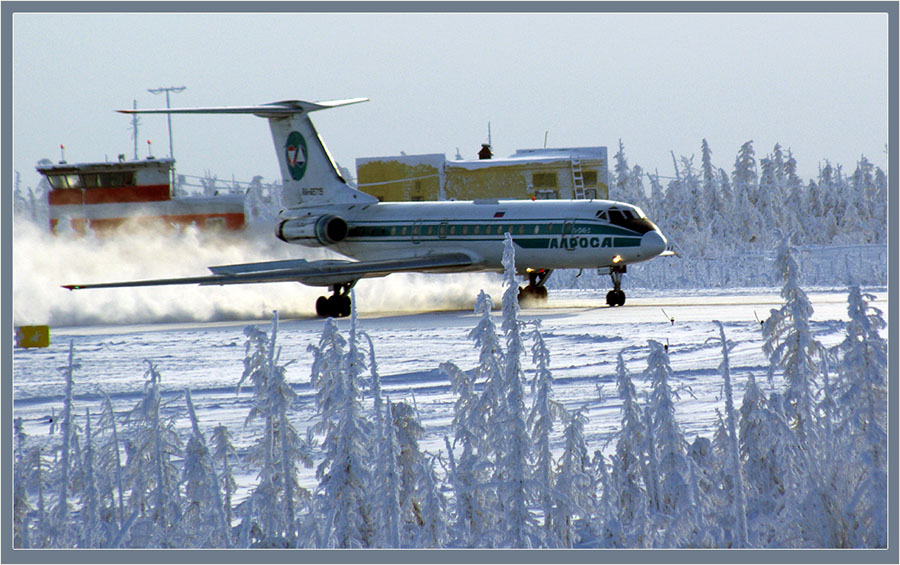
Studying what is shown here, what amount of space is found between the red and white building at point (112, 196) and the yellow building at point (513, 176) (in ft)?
32.1

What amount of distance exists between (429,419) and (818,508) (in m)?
4.93

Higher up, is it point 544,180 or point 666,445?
point 544,180

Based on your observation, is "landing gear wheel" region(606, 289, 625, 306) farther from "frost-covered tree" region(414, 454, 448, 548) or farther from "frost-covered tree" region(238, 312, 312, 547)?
"frost-covered tree" region(414, 454, 448, 548)

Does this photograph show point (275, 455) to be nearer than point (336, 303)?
Yes

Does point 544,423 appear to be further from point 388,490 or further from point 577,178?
point 577,178

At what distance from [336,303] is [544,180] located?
22.5m

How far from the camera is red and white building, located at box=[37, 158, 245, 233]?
4172cm

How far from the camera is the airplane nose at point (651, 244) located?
83.0 ft

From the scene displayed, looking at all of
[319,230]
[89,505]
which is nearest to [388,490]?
[89,505]

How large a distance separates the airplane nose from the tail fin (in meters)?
8.16

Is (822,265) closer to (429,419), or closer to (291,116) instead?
(291,116)

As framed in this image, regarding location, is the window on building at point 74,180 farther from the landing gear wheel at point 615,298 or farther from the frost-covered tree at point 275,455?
the frost-covered tree at point 275,455

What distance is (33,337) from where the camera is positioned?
70.3 ft

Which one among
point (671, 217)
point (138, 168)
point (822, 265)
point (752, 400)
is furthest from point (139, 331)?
point (671, 217)
